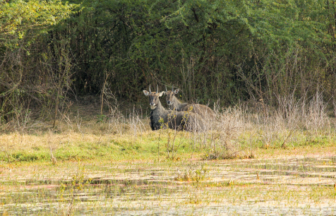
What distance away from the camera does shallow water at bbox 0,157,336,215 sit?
5672mm

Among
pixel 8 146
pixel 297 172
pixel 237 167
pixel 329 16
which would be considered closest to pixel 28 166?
pixel 8 146

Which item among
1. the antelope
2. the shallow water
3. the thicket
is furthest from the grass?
the thicket

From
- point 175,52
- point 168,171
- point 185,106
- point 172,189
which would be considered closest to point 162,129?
point 185,106

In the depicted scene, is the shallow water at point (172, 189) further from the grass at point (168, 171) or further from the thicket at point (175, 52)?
the thicket at point (175, 52)

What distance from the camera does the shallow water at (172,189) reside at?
567cm

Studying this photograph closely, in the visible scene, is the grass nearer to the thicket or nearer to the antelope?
the antelope

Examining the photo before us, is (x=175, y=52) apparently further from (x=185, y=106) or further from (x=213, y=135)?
(x=213, y=135)

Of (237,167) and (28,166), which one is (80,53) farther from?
(237,167)

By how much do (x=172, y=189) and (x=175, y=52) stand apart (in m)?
10.9

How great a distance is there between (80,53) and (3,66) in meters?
5.24

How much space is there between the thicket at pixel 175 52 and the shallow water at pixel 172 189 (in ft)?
17.6

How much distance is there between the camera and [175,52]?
17328 mm

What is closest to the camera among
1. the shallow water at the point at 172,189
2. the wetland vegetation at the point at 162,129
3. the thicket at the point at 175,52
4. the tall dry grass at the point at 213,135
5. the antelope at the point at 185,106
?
the shallow water at the point at 172,189

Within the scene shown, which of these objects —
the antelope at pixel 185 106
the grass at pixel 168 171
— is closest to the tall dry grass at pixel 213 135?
the grass at pixel 168 171
